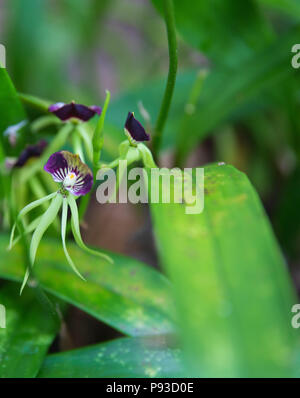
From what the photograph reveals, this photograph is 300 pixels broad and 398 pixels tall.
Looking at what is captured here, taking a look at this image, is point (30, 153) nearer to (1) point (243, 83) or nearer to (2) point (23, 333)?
(2) point (23, 333)

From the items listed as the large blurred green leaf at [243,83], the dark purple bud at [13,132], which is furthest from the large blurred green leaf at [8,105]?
the large blurred green leaf at [243,83]

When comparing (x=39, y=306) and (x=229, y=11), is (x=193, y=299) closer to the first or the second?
(x=39, y=306)

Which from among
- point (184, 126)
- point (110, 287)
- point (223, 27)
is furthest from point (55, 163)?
point (223, 27)

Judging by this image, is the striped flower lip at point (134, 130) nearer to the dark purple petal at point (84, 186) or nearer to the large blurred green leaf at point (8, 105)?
the dark purple petal at point (84, 186)

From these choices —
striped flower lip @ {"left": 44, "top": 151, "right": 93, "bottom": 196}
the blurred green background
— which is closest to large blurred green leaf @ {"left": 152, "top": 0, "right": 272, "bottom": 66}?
the blurred green background

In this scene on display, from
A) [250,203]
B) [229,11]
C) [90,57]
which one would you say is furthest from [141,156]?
[90,57]

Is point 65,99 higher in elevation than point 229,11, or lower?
higher

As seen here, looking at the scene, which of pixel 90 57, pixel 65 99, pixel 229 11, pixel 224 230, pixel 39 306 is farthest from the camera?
pixel 90 57

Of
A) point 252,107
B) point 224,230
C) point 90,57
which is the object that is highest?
point 90,57
